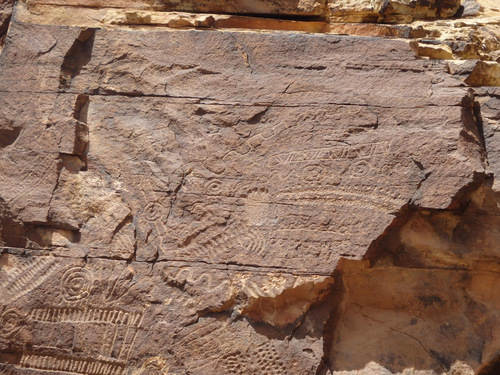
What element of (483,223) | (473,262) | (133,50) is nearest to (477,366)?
(473,262)

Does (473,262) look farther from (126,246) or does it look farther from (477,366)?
(126,246)

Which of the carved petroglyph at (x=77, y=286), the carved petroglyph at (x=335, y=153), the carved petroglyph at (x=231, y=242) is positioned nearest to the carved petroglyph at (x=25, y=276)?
the carved petroglyph at (x=77, y=286)

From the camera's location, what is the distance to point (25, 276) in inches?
179

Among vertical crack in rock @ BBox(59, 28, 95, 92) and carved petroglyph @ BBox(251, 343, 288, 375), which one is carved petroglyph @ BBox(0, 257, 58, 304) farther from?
carved petroglyph @ BBox(251, 343, 288, 375)

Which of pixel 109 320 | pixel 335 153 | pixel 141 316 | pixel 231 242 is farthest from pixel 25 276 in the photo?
pixel 335 153

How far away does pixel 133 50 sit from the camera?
16.1 ft

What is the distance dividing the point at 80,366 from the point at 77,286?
55 cm

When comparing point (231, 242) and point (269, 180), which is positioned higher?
point (269, 180)

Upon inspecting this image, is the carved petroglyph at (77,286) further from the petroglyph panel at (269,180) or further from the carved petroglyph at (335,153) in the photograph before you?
the carved petroglyph at (335,153)

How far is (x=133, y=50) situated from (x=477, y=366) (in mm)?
3364

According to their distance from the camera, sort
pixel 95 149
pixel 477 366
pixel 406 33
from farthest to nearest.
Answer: pixel 406 33 < pixel 95 149 < pixel 477 366

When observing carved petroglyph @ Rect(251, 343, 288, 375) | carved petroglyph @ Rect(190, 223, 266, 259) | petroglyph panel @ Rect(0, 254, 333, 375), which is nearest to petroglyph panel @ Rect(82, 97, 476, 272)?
carved petroglyph @ Rect(190, 223, 266, 259)

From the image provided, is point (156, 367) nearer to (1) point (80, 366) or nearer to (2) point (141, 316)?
(2) point (141, 316)

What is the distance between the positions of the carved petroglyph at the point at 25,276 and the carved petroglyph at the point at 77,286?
0.46 ft
